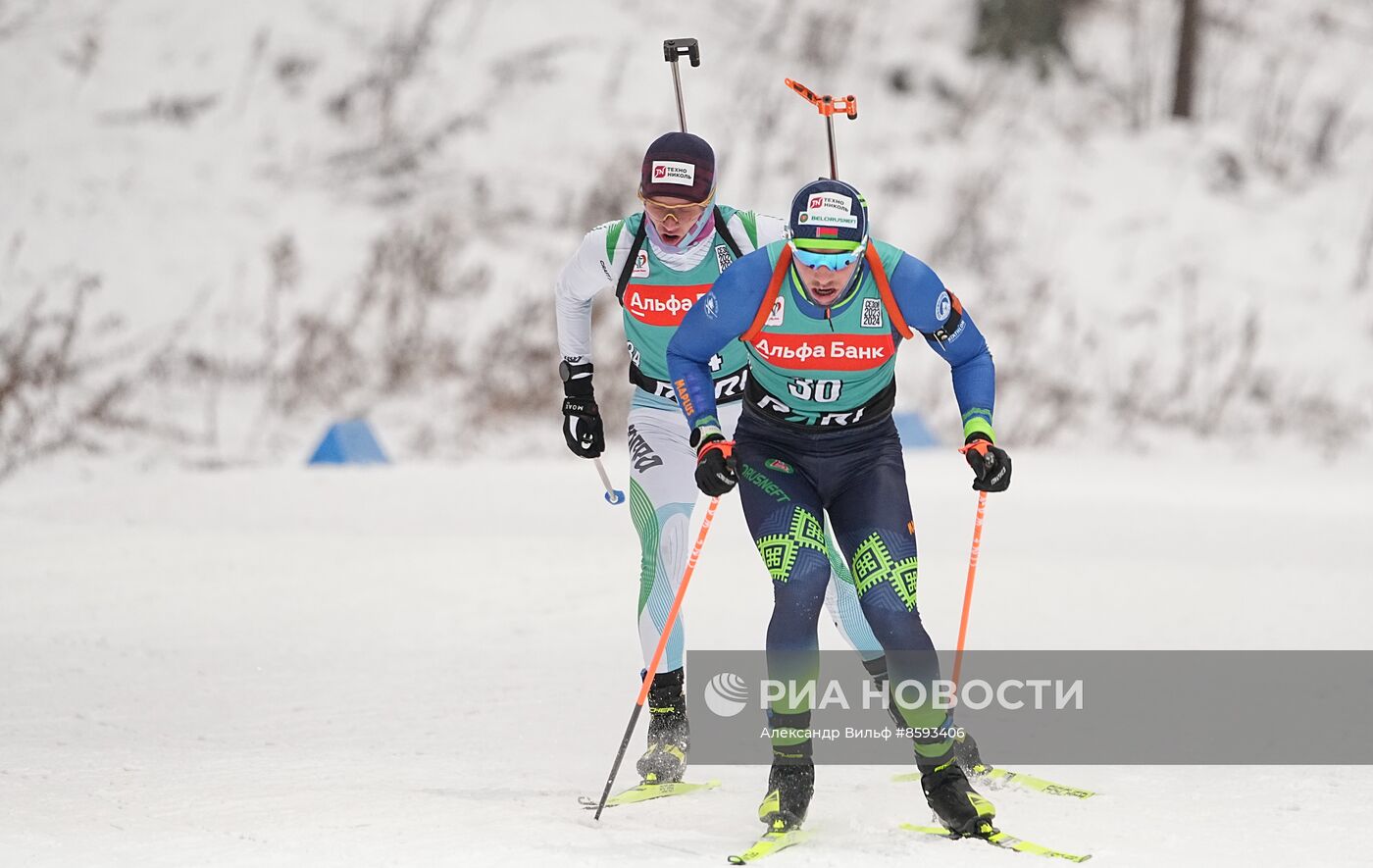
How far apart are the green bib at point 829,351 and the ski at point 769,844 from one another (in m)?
1.32

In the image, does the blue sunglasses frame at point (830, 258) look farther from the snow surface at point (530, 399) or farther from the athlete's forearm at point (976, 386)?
the snow surface at point (530, 399)

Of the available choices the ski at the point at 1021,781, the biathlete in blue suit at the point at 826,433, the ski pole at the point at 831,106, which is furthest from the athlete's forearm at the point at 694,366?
the ski at the point at 1021,781

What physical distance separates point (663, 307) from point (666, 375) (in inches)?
10.3

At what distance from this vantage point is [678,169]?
18.7 feet

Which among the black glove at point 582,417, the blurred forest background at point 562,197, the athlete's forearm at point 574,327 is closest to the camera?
the black glove at point 582,417

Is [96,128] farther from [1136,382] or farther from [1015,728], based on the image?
[1015,728]

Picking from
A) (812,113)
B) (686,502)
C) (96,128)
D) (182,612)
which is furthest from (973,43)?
(686,502)

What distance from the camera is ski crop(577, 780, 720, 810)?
17.6ft

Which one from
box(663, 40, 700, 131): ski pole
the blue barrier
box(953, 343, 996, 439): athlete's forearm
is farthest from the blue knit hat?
the blue barrier

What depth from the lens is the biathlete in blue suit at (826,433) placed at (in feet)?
15.8

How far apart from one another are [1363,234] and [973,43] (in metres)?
5.80

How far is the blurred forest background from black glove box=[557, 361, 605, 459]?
1039 centimetres

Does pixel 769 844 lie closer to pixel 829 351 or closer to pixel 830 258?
pixel 829 351

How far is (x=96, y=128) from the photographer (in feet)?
62.7
